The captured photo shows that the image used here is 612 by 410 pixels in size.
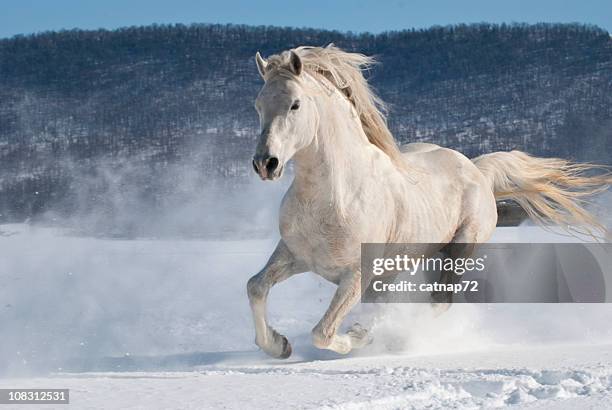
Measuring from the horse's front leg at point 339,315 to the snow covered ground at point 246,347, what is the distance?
11 centimetres

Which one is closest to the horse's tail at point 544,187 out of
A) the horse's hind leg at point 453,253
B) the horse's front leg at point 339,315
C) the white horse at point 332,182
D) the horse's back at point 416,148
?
the horse's back at point 416,148

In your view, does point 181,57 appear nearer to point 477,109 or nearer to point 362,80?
point 477,109

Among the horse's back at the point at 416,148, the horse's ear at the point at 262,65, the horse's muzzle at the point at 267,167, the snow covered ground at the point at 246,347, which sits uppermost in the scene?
the horse's ear at the point at 262,65

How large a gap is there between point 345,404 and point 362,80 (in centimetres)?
232

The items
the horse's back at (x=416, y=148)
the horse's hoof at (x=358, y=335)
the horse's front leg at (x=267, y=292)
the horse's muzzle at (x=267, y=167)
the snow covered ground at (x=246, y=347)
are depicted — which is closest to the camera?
the snow covered ground at (x=246, y=347)

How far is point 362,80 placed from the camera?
4.52 meters

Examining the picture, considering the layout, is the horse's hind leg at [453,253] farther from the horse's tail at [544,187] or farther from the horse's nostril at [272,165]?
the horse's nostril at [272,165]

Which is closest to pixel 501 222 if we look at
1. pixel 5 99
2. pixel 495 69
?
pixel 495 69

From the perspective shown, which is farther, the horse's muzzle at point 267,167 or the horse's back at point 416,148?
the horse's back at point 416,148

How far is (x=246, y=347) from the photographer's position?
5.05 m

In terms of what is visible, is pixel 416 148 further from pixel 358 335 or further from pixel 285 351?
pixel 285 351

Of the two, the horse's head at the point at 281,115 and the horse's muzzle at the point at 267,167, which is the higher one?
the horse's head at the point at 281,115

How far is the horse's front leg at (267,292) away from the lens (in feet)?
13.7

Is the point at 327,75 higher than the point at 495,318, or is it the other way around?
the point at 327,75
